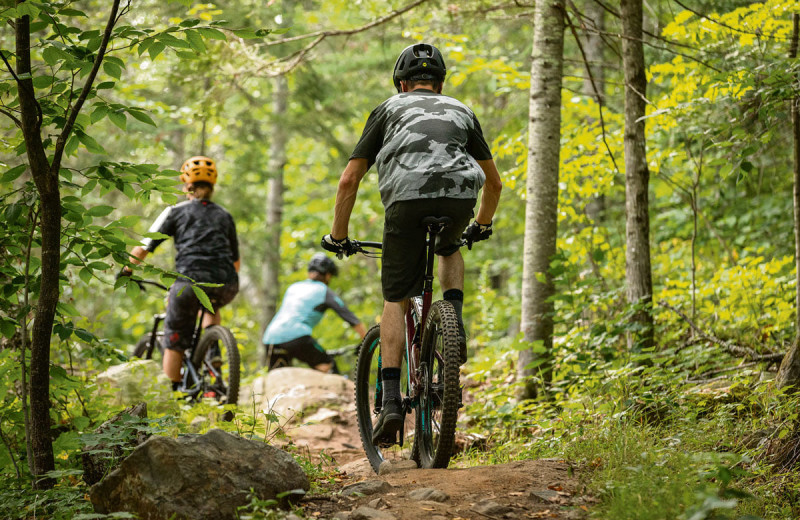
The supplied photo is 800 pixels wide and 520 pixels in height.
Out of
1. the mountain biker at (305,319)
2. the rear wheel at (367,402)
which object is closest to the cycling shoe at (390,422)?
the rear wheel at (367,402)

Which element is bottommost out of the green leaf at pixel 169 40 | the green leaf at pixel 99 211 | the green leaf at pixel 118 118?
the green leaf at pixel 99 211

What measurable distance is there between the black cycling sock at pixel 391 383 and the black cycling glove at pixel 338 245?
0.78 meters

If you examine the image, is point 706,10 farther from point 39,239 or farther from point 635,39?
point 39,239

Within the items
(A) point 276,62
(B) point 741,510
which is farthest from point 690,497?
(A) point 276,62

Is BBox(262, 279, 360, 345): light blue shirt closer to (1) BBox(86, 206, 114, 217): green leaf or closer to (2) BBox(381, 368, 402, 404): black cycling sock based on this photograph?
(2) BBox(381, 368, 402, 404): black cycling sock

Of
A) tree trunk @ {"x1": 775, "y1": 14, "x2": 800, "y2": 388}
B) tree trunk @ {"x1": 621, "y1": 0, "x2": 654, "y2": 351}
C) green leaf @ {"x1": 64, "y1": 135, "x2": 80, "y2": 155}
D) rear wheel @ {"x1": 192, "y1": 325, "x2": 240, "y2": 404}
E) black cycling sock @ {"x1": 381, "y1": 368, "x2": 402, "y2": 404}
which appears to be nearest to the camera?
A: green leaf @ {"x1": 64, "y1": 135, "x2": 80, "y2": 155}

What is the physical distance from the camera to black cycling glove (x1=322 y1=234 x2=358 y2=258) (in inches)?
169

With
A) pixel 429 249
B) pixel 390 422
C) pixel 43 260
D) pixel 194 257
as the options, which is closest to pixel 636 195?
pixel 429 249

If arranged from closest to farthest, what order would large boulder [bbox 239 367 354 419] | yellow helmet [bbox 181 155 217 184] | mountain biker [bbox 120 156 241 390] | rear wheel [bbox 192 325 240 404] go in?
rear wheel [bbox 192 325 240 404]
mountain biker [bbox 120 156 241 390]
yellow helmet [bbox 181 155 217 184]
large boulder [bbox 239 367 354 419]

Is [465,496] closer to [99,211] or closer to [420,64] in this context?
[99,211]

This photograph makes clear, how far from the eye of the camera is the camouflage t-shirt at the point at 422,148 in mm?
Answer: 3762

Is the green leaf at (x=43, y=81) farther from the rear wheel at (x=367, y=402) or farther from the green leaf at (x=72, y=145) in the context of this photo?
the rear wheel at (x=367, y=402)

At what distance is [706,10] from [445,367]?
6.92 m

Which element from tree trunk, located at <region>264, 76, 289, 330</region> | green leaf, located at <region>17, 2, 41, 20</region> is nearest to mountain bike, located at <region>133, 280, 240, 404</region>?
green leaf, located at <region>17, 2, 41, 20</region>
